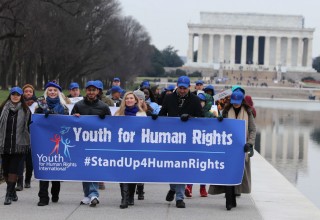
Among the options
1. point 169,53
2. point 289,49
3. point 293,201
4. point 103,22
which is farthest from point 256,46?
point 293,201

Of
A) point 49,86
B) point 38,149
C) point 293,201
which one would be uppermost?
point 49,86

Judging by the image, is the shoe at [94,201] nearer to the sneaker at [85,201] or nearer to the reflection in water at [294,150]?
the sneaker at [85,201]

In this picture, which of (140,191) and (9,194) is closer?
(9,194)

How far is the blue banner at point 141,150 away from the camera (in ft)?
37.6

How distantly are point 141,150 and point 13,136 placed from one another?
1.85 metres

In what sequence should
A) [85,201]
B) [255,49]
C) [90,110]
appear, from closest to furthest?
[85,201], [90,110], [255,49]

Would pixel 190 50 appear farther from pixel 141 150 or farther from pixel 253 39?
pixel 141 150

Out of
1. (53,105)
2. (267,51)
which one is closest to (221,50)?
(267,51)

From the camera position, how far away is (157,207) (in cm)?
1152

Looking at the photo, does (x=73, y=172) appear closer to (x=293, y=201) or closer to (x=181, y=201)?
(x=181, y=201)

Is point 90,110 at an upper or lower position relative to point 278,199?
upper

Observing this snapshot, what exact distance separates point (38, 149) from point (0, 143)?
0.57 meters

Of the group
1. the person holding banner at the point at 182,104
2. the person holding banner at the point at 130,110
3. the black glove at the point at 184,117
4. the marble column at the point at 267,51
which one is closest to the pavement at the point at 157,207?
the person holding banner at the point at 130,110

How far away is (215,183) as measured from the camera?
1148cm
